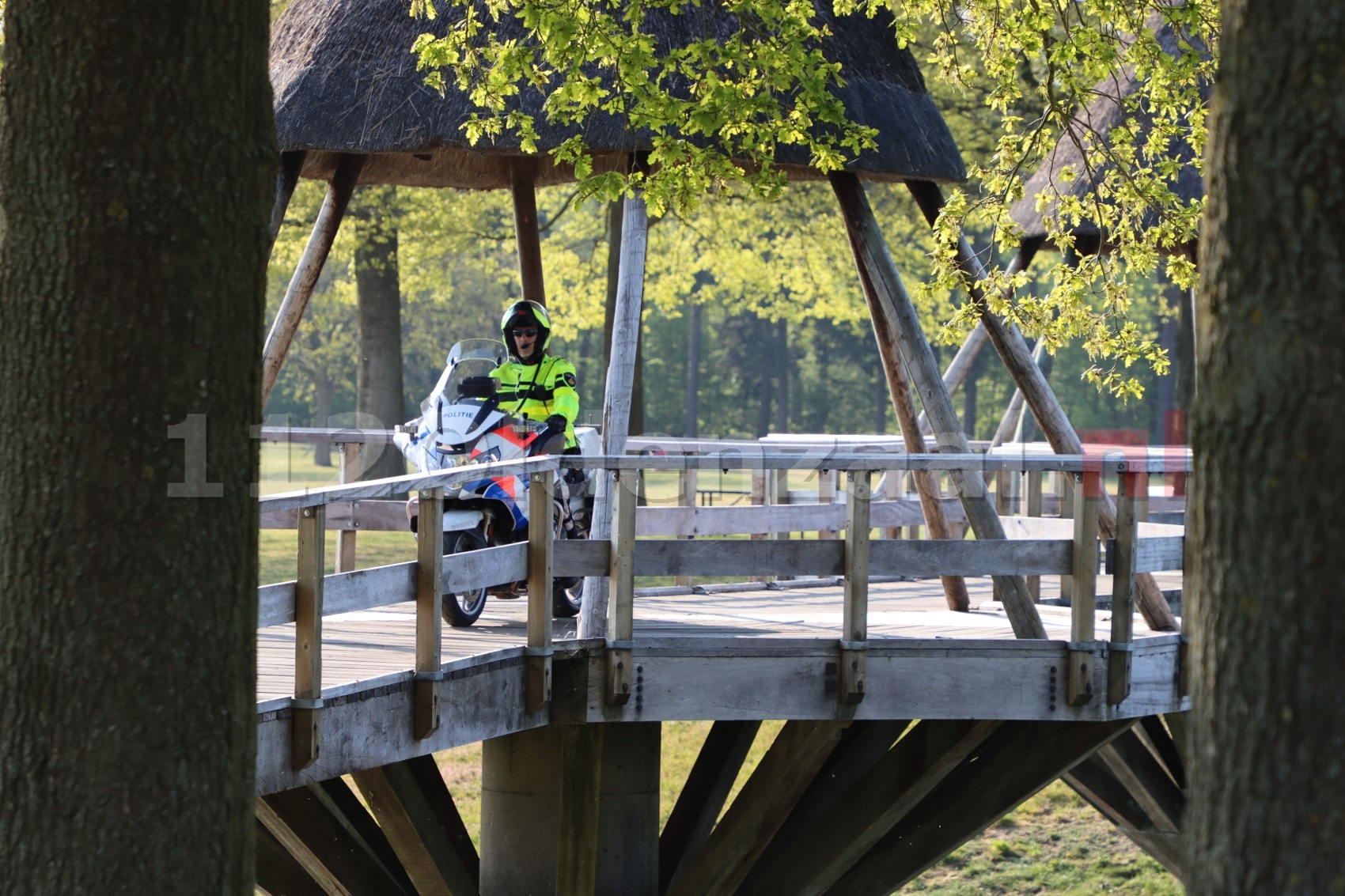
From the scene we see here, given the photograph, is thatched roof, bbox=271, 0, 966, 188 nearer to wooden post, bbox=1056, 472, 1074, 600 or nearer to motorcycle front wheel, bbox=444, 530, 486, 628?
motorcycle front wheel, bbox=444, 530, 486, 628

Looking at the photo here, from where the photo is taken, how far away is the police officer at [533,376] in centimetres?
827

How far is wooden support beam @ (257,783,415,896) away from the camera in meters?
7.08

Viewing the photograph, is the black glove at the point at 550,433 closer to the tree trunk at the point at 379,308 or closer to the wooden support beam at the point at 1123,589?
the wooden support beam at the point at 1123,589

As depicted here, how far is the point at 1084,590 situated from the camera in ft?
23.2

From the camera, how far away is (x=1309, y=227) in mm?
2402

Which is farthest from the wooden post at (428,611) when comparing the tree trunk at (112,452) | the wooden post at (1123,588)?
the wooden post at (1123,588)

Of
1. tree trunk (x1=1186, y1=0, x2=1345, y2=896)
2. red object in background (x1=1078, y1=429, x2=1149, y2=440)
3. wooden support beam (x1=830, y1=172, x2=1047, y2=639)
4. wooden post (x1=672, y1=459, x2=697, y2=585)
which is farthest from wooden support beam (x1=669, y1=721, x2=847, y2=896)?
red object in background (x1=1078, y1=429, x2=1149, y2=440)

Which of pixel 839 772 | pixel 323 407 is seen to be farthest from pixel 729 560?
pixel 323 407

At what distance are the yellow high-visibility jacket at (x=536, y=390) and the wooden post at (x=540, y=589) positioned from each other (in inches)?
69.5

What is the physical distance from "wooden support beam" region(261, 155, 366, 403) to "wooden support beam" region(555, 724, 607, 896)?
2.95 m

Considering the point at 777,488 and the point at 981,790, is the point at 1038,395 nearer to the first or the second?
the point at 981,790

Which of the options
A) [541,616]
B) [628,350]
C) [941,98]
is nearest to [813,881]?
[541,616]

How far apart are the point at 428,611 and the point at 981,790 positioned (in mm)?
3273

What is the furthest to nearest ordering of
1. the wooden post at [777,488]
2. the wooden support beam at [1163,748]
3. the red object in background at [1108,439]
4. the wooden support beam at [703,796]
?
1. the red object in background at [1108,439]
2. the wooden post at [777,488]
3. the wooden support beam at [1163,748]
4. the wooden support beam at [703,796]
